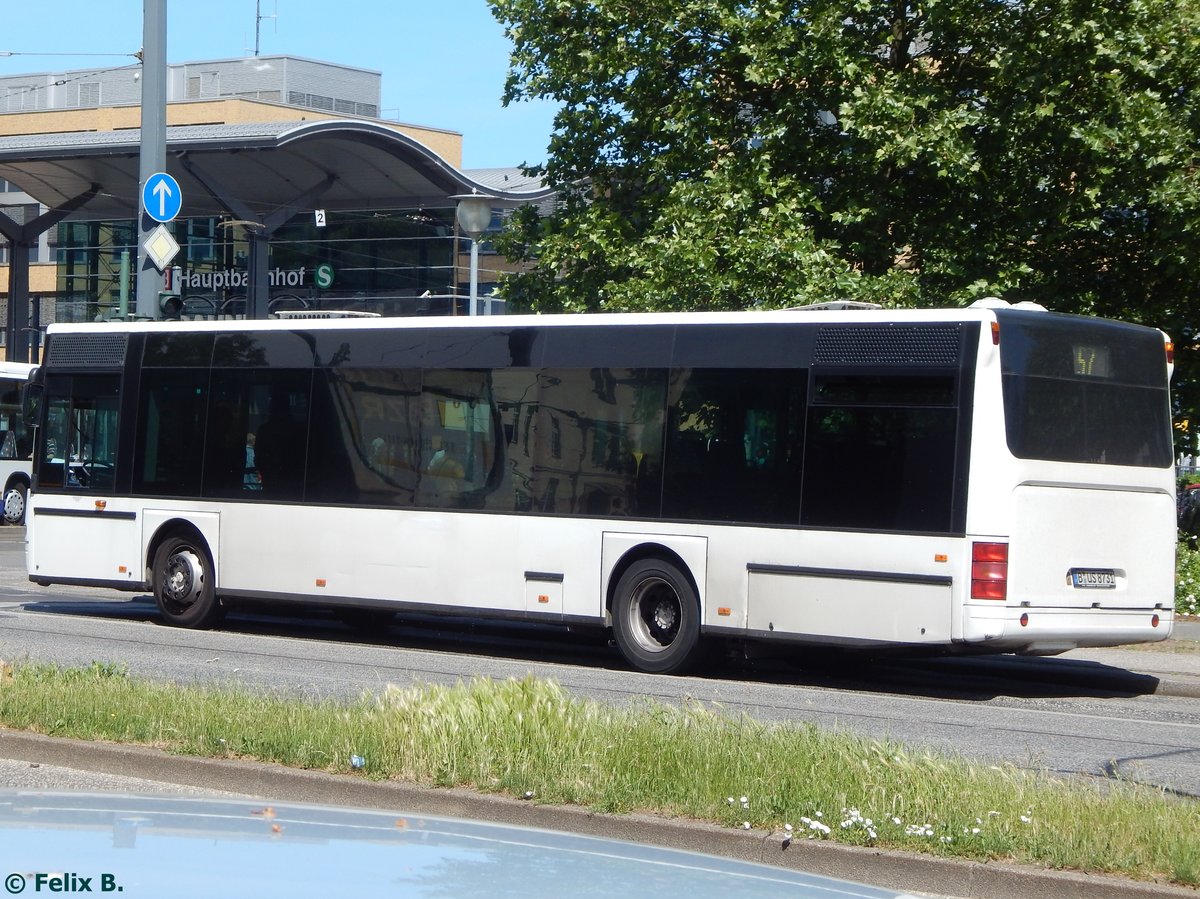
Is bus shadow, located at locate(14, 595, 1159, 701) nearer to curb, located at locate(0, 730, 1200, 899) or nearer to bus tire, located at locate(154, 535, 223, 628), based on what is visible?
bus tire, located at locate(154, 535, 223, 628)

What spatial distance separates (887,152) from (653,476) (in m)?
7.44

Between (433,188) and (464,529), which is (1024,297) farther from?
(433,188)

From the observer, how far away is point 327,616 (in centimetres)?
1922

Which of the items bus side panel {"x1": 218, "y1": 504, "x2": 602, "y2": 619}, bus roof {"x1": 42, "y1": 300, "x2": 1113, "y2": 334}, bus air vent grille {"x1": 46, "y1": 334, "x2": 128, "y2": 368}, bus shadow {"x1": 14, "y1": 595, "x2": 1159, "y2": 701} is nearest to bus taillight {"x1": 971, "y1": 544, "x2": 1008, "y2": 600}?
bus shadow {"x1": 14, "y1": 595, "x2": 1159, "y2": 701}

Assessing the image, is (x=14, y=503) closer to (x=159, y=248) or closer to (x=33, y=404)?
(x=159, y=248)

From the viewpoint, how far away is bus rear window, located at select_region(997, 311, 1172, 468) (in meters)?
12.5

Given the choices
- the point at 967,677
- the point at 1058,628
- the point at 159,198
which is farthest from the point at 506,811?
the point at 159,198

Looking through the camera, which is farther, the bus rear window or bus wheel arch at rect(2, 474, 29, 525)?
bus wheel arch at rect(2, 474, 29, 525)

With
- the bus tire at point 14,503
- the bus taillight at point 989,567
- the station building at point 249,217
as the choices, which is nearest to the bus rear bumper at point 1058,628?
the bus taillight at point 989,567

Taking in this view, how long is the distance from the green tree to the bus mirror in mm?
6932

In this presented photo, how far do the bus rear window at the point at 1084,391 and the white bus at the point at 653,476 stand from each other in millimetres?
24

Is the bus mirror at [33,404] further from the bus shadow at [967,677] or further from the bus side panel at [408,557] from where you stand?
the bus shadow at [967,677]

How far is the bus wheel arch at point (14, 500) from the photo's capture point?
37.9 metres

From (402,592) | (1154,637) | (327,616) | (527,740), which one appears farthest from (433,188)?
(527,740)
